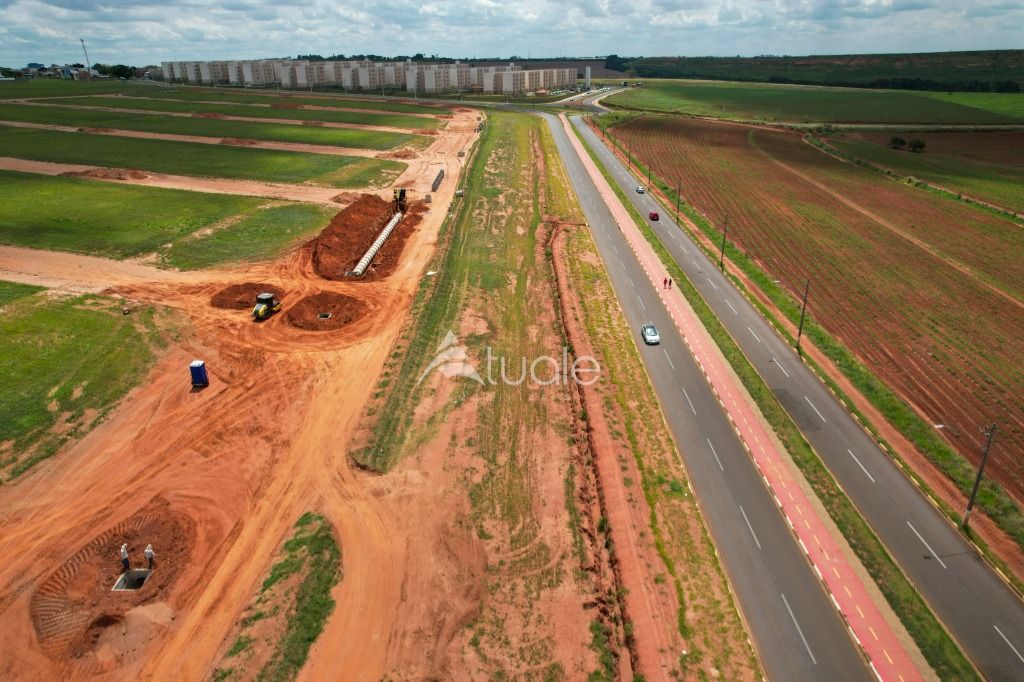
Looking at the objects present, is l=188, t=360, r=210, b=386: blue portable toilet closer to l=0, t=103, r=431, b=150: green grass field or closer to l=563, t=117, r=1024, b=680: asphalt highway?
l=563, t=117, r=1024, b=680: asphalt highway

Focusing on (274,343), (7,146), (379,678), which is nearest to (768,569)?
(379,678)

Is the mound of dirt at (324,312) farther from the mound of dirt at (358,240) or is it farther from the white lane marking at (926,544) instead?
the white lane marking at (926,544)

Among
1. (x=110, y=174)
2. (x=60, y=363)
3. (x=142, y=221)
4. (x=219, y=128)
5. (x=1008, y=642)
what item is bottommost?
(x=1008, y=642)

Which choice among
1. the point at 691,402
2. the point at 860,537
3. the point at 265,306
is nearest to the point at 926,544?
the point at 860,537

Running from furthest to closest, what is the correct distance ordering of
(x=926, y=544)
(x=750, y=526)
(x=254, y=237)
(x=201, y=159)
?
(x=201, y=159), (x=254, y=237), (x=750, y=526), (x=926, y=544)

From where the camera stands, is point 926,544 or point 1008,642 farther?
point 926,544

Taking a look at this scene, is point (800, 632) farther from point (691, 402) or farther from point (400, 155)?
point (400, 155)

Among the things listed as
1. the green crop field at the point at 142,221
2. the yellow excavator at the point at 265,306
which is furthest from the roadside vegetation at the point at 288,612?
the green crop field at the point at 142,221

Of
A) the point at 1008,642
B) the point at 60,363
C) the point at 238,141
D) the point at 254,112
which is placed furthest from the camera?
the point at 254,112
